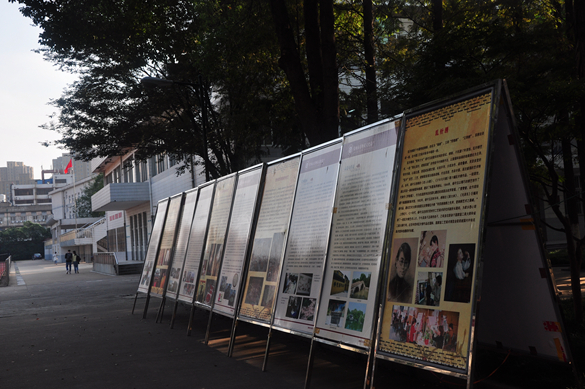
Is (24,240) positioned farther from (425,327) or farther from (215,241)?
(425,327)

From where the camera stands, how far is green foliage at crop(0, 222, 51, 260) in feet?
383

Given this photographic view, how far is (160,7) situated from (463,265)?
40.2ft

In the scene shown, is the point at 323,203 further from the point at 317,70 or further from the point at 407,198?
the point at 317,70

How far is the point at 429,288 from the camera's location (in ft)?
14.6

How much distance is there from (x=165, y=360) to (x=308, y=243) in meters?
3.00

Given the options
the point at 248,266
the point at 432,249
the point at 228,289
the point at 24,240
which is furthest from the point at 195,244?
the point at 24,240

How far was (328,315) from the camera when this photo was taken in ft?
18.4

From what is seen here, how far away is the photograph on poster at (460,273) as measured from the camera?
415 centimetres

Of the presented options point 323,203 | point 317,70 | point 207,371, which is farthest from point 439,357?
point 317,70

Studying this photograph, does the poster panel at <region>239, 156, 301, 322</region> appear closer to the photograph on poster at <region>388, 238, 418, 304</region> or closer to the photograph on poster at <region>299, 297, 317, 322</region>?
the photograph on poster at <region>299, 297, 317, 322</region>

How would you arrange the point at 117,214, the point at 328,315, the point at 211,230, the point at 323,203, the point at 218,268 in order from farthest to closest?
1. the point at 117,214
2. the point at 211,230
3. the point at 218,268
4. the point at 323,203
5. the point at 328,315

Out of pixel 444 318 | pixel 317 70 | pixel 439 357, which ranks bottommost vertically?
pixel 439 357

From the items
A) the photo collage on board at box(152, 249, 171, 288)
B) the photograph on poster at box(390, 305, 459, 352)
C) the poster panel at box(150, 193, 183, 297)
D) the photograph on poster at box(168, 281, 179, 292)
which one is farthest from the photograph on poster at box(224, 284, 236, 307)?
the photo collage on board at box(152, 249, 171, 288)

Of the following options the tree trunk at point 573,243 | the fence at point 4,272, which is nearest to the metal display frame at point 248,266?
the tree trunk at point 573,243
